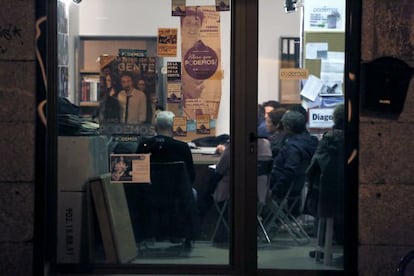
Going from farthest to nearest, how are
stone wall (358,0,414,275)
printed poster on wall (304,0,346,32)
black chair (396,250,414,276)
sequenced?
1. printed poster on wall (304,0,346,32)
2. stone wall (358,0,414,275)
3. black chair (396,250,414,276)

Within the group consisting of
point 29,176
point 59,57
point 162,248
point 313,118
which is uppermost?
point 59,57

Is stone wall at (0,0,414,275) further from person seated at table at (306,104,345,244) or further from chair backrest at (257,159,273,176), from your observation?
chair backrest at (257,159,273,176)

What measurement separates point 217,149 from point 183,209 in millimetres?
612

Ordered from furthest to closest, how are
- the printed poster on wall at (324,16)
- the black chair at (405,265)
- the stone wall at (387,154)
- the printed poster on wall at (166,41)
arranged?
the printed poster on wall at (166,41) → the printed poster on wall at (324,16) → the stone wall at (387,154) → the black chair at (405,265)

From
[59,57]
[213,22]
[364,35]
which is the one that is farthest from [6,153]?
[364,35]

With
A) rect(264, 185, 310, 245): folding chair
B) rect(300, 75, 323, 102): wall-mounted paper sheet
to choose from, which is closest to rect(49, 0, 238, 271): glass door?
rect(264, 185, 310, 245): folding chair

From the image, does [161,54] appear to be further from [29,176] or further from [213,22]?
[29,176]

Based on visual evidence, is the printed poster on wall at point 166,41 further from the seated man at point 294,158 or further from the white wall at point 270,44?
the seated man at point 294,158

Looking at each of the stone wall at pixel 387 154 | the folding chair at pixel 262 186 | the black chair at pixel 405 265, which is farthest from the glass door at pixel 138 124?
the black chair at pixel 405 265

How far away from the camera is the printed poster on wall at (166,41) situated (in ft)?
23.4

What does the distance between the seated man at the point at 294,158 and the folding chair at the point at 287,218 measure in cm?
5

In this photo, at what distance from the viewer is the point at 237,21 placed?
23.1 feet

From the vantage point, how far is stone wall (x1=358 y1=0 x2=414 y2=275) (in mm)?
6766

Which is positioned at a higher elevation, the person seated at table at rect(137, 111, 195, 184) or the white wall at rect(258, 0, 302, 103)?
the white wall at rect(258, 0, 302, 103)
